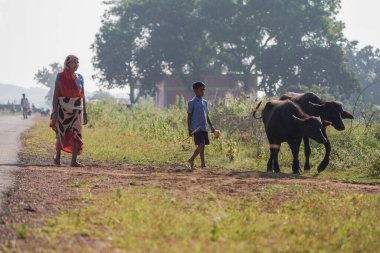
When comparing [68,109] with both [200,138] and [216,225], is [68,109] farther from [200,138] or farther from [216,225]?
[216,225]

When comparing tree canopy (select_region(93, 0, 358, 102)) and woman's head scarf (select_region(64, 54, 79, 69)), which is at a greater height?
tree canopy (select_region(93, 0, 358, 102))

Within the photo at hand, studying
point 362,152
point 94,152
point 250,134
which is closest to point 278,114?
point 362,152

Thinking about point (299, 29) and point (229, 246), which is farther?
point (299, 29)

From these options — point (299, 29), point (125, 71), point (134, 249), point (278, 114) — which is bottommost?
point (134, 249)

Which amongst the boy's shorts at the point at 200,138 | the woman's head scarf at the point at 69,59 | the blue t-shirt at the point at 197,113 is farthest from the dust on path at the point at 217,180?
the woman's head scarf at the point at 69,59

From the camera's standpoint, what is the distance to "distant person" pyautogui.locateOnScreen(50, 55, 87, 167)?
35.3ft

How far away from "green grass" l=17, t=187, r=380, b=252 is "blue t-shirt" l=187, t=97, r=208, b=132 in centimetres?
450

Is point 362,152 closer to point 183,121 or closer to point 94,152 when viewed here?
point 94,152

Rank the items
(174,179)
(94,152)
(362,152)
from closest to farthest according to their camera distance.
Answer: (174,179) < (362,152) < (94,152)

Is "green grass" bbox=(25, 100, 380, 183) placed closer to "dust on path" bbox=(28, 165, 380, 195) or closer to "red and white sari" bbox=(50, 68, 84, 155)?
"dust on path" bbox=(28, 165, 380, 195)

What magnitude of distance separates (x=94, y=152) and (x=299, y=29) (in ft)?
140

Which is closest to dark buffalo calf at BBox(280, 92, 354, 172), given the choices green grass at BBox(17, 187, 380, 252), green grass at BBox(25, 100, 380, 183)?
green grass at BBox(25, 100, 380, 183)

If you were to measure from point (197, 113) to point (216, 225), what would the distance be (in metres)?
6.44

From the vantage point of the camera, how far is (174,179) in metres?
9.28
